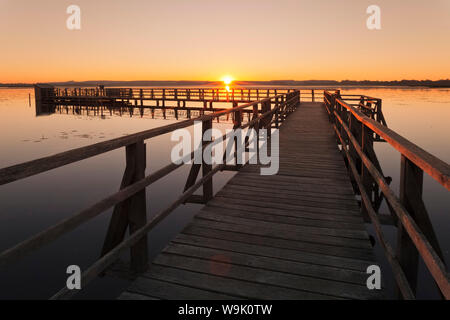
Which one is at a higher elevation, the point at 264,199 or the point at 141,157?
the point at 141,157

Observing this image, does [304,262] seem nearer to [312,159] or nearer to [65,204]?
[312,159]

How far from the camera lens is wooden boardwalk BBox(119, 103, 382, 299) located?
9.15ft

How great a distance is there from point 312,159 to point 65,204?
25.3 ft

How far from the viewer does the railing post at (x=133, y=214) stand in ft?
10.0

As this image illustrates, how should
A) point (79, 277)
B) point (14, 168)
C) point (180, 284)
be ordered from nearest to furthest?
point (14, 168), point (79, 277), point (180, 284)

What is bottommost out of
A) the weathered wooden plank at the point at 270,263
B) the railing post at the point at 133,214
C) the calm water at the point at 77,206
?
the calm water at the point at 77,206

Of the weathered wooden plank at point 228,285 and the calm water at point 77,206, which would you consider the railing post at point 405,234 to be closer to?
the weathered wooden plank at point 228,285

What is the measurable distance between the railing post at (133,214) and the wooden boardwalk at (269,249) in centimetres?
17

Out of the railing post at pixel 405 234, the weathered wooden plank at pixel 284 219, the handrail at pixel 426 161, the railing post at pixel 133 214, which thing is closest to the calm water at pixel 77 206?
the railing post at pixel 133 214

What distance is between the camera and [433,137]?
86.1 feet

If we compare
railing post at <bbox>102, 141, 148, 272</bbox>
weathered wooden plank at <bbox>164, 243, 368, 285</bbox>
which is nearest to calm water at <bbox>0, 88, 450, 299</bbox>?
railing post at <bbox>102, 141, 148, 272</bbox>

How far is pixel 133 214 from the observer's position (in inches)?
126

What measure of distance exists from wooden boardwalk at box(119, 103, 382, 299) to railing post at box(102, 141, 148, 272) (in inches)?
6.7

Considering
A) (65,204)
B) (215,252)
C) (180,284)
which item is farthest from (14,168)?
(65,204)
